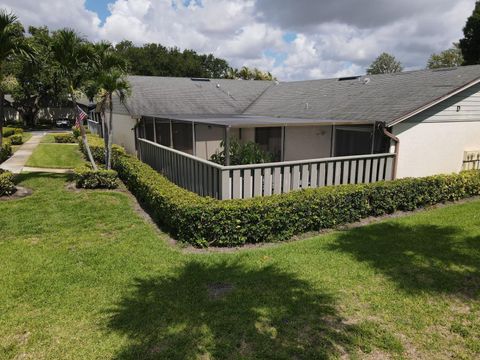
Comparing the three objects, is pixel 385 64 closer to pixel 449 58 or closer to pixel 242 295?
pixel 449 58

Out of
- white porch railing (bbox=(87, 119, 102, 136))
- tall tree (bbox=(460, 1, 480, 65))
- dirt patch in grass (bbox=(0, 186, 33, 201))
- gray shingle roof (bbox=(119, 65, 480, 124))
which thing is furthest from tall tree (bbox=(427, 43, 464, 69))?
dirt patch in grass (bbox=(0, 186, 33, 201))

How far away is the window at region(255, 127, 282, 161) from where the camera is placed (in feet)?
49.2

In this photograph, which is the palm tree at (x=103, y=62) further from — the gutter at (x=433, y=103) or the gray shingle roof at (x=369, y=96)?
the gutter at (x=433, y=103)

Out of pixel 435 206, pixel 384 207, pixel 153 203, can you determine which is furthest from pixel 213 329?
pixel 435 206

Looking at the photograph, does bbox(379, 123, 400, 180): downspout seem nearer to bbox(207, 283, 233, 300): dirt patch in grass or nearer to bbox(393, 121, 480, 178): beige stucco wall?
bbox(393, 121, 480, 178): beige stucco wall

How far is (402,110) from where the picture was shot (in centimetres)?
1015

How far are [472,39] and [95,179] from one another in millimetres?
39945

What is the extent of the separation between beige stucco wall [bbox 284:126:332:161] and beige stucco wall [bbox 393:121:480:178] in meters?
3.04

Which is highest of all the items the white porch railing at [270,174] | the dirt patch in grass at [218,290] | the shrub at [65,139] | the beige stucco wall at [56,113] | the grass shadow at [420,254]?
the beige stucco wall at [56,113]

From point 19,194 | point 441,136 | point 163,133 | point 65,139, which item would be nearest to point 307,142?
point 441,136

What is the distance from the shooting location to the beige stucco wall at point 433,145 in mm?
10320

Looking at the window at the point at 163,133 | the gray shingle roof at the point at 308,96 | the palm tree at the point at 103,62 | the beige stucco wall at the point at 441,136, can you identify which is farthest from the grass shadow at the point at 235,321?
the window at the point at 163,133

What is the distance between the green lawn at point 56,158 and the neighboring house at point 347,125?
2841 millimetres

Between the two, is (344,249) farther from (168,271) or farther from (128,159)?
(128,159)
